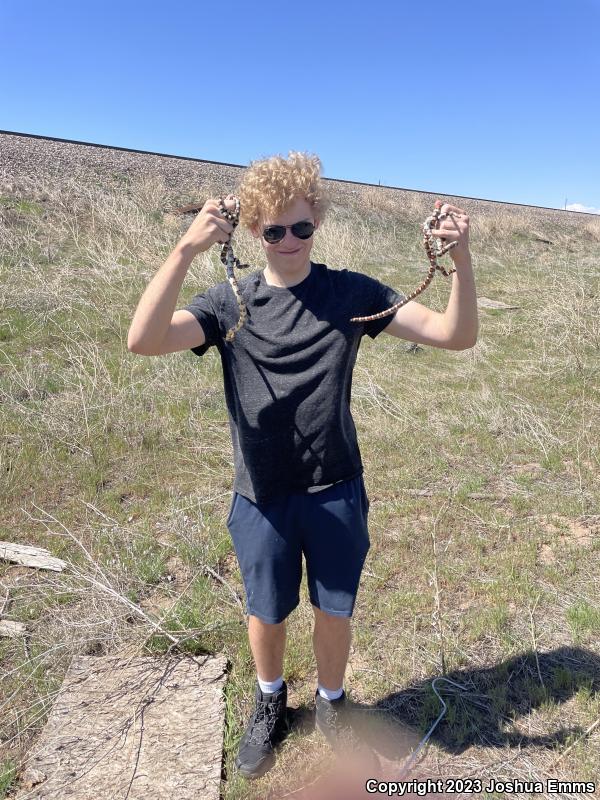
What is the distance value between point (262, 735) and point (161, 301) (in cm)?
167

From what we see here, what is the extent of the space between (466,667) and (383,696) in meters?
0.43

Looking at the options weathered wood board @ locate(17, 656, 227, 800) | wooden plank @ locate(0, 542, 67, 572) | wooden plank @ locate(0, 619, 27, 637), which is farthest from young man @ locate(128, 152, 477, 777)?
wooden plank @ locate(0, 542, 67, 572)

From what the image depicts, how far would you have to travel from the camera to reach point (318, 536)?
1964mm

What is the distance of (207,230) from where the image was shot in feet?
5.58

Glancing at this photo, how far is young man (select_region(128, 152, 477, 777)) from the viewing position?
1.78 metres

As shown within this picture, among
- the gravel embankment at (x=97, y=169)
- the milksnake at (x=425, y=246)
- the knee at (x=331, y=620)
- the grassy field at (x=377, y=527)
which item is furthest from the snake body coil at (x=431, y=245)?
the gravel embankment at (x=97, y=169)

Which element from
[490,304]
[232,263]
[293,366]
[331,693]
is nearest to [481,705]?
[331,693]

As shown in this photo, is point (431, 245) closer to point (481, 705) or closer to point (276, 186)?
point (276, 186)

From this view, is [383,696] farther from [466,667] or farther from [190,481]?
[190,481]

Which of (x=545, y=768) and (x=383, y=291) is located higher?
(x=383, y=291)

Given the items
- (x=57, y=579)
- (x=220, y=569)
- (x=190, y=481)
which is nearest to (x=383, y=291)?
(x=220, y=569)

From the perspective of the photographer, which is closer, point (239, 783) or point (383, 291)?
point (383, 291)

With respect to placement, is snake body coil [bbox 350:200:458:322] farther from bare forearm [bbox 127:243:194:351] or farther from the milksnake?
bare forearm [bbox 127:243:194:351]

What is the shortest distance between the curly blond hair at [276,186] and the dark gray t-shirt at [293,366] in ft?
0.72
